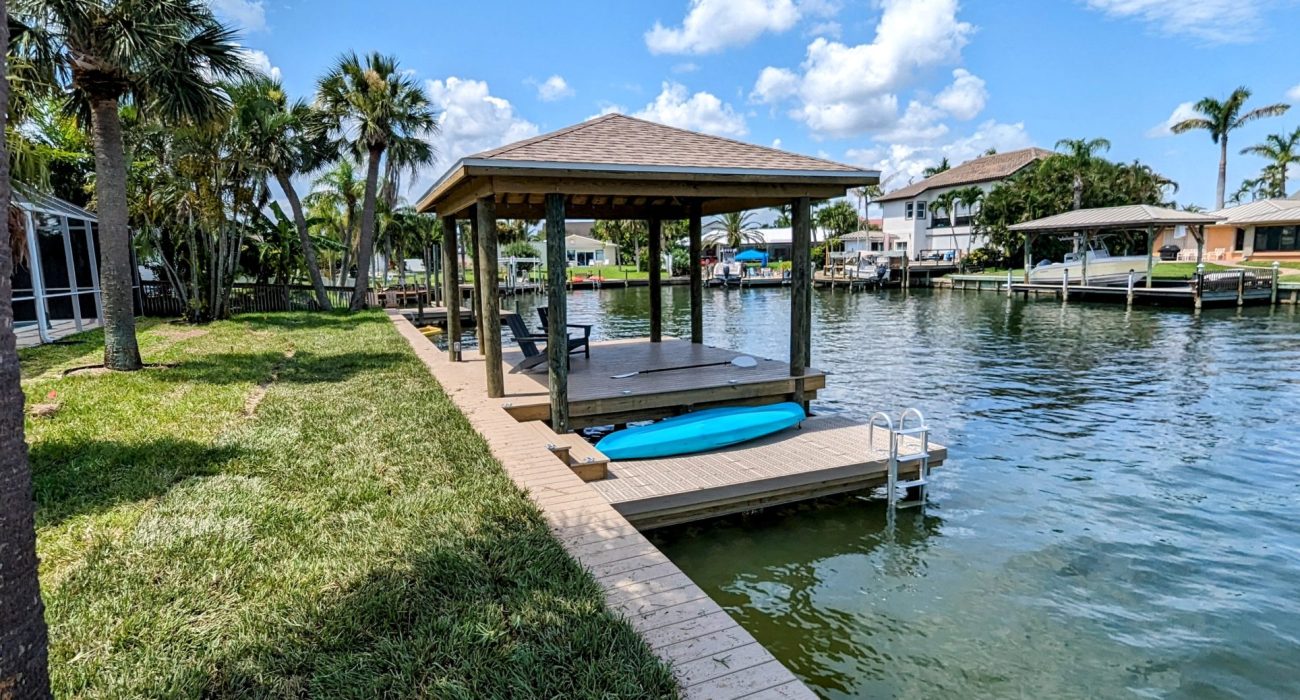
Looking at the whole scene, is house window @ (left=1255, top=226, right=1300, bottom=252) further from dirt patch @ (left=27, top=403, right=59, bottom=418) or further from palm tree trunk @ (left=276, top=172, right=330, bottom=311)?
dirt patch @ (left=27, top=403, right=59, bottom=418)

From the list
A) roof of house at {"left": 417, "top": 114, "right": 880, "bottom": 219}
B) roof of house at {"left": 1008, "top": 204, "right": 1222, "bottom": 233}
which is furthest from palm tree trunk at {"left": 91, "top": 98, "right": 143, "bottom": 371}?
roof of house at {"left": 1008, "top": 204, "right": 1222, "bottom": 233}

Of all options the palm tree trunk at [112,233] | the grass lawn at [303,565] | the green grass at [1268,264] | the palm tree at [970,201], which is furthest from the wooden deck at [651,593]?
the palm tree at [970,201]

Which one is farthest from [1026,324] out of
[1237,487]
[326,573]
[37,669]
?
[37,669]

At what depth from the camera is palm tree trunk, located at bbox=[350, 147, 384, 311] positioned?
997 inches

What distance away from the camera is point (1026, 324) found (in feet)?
79.9

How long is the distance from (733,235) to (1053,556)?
201 ft

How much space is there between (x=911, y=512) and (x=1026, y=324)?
66.8 ft

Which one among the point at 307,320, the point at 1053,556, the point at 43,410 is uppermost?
the point at 307,320

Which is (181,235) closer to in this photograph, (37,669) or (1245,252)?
(37,669)

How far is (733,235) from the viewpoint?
65.8 m

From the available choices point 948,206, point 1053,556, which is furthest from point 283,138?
point 948,206

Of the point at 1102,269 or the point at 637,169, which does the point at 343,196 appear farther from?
the point at 1102,269

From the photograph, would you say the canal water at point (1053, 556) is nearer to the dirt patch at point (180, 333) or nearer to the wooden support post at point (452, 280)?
the wooden support post at point (452, 280)

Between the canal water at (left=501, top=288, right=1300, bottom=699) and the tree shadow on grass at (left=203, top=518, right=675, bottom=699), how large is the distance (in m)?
1.83
